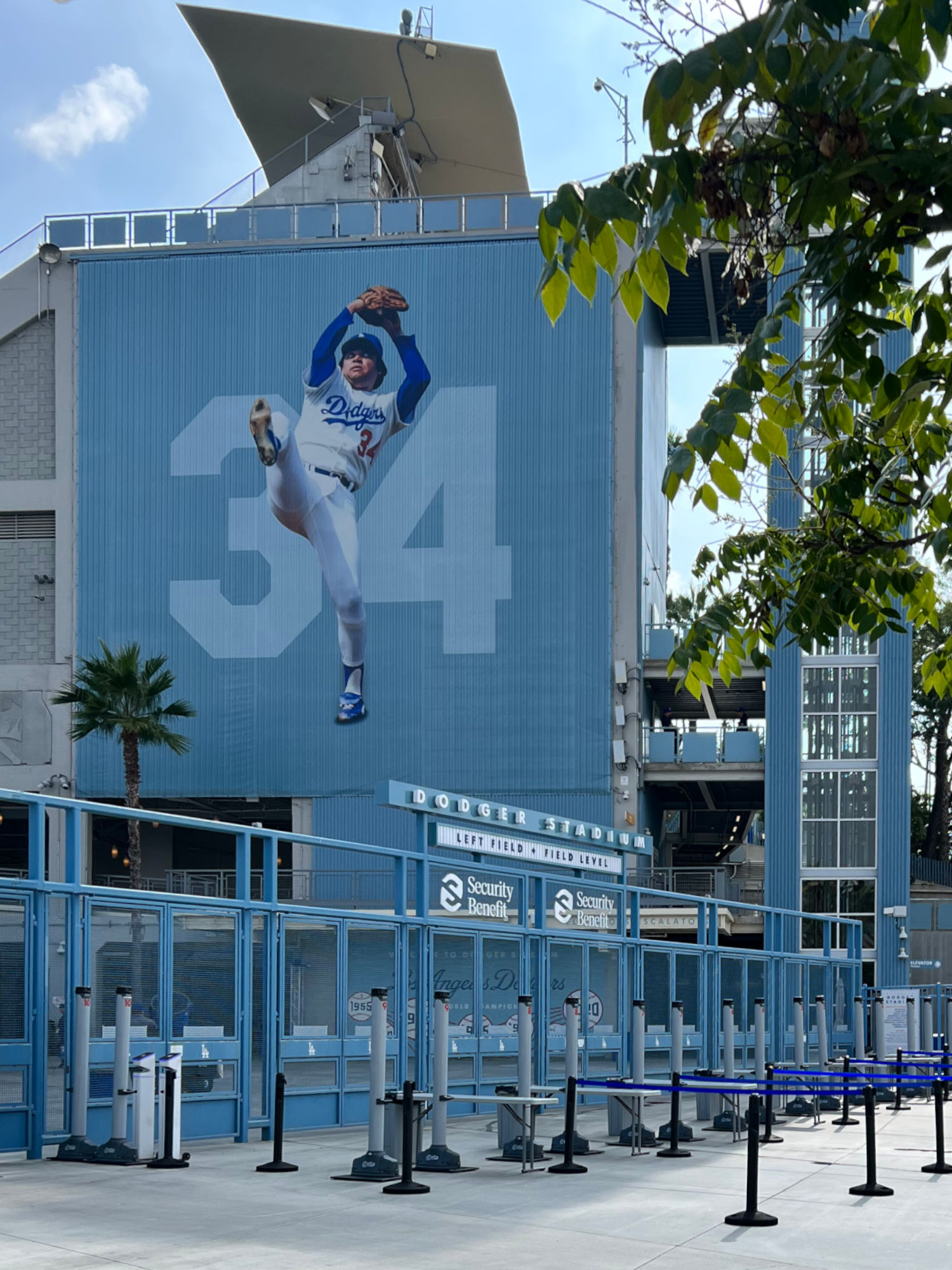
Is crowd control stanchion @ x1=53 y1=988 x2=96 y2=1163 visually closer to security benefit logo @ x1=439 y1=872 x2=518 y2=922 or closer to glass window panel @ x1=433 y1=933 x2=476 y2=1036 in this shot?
glass window panel @ x1=433 y1=933 x2=476 y2=1036

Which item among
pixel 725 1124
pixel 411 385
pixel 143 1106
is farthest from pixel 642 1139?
pixel 411 385

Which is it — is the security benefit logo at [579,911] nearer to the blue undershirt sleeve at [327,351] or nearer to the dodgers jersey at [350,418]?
the dodgers jersey at [350,418]

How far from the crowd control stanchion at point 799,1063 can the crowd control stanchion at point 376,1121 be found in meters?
11.0

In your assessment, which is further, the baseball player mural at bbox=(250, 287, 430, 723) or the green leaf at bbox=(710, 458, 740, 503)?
the baseball player mural at bbox=(250, 287, 430, 723)

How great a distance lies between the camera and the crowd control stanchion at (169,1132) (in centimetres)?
1314

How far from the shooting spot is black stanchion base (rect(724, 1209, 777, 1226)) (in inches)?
425

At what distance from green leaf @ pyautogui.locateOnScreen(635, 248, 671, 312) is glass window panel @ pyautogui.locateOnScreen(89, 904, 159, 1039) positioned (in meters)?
12.1

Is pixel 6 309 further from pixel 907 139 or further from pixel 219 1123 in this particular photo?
pixel 907 139

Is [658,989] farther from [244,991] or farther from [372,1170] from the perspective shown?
[372,1170]

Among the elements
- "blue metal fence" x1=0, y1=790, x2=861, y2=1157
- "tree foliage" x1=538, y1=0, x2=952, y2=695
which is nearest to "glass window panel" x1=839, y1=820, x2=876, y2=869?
"blue metal fence" x1=0, y1=790, x2=861, y2=1157

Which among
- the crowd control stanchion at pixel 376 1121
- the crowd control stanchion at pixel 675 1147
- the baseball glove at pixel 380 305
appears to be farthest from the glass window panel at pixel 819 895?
the crowd control stanchion at pixel 376 1121

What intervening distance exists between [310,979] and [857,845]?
1446 inches

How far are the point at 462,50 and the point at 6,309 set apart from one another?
20196 mm

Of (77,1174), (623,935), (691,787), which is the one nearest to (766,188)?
(77,1174)
